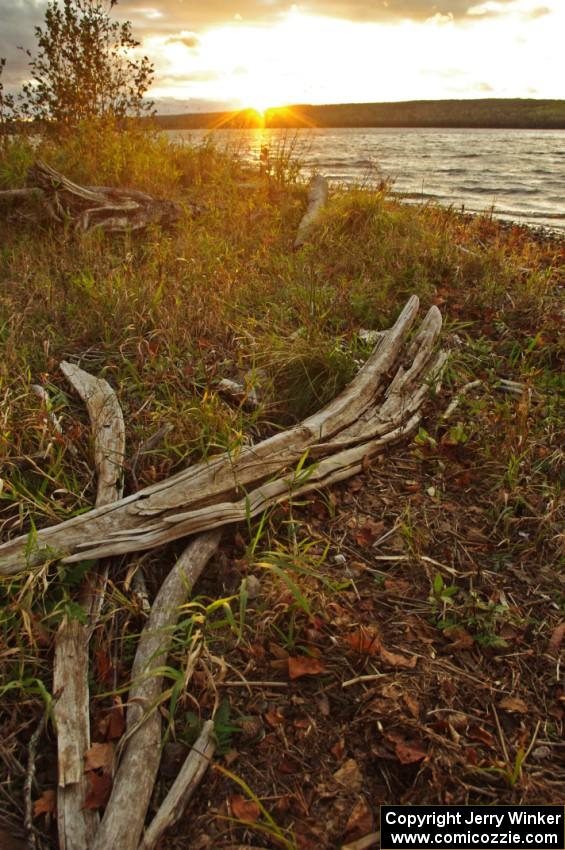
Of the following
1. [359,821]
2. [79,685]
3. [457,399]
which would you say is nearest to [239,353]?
[457,399]

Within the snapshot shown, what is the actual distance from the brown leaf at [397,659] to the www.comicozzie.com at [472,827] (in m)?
0.46

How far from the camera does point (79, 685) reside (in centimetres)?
201

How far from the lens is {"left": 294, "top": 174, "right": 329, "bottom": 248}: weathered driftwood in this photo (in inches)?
256

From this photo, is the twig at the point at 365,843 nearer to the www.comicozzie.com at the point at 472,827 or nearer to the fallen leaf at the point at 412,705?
the www.comicozzie.com at the point at 472,827

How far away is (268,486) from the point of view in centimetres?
270

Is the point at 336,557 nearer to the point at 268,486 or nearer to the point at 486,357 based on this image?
the point at 268,486

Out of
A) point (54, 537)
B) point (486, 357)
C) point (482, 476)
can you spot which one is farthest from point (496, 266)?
point (54, 537)

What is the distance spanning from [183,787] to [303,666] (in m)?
0.57

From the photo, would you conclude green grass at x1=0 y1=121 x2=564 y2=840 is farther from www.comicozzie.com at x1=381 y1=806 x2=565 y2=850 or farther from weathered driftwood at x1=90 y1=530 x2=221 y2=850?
www.comicozzie.com at x1=381 y1=806 x2=565 y2=850

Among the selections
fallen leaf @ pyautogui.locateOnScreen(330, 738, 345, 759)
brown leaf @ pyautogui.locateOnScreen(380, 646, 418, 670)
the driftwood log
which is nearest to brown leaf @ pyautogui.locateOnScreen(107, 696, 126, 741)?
the driftwood log

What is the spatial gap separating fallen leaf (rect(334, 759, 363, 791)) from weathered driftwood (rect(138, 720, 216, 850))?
428 mm

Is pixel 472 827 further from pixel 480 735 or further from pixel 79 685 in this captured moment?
pixel 79 685

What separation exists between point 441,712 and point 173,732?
0.94 metres

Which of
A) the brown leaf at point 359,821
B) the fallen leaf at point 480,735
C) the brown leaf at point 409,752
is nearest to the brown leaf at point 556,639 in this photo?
the fallen leaf at point 480,735
